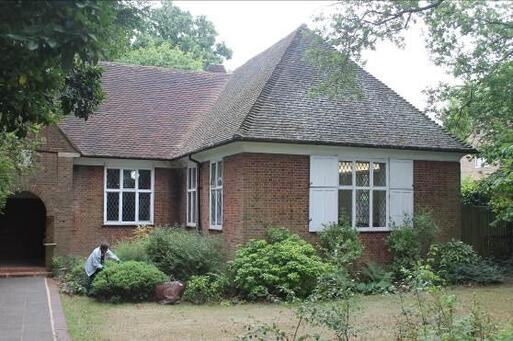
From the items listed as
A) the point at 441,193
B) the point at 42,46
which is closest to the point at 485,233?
the point at 441,193

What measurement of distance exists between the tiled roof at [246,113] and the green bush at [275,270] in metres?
2.79

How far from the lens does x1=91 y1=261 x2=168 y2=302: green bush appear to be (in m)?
13.6

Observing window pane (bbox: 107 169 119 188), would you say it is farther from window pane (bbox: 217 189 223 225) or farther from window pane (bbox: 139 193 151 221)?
window pane (bbox: 217 189 223 225)

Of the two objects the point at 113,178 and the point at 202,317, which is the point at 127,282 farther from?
the point at 113,178

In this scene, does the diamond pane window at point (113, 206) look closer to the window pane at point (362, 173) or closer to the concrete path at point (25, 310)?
the concrete path at point (25, 310)

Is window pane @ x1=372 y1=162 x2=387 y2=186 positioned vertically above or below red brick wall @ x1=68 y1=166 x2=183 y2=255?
above

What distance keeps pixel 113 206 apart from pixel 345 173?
8.14m

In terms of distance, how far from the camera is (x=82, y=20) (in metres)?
4.43

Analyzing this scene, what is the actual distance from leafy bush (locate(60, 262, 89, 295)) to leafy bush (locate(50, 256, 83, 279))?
111 cm

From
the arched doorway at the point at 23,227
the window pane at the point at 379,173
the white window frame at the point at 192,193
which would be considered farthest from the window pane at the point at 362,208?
the arched doorway at the point at 23,227

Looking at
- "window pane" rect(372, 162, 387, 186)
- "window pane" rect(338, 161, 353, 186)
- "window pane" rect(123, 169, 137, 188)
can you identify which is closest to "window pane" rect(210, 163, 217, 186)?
"window pane" rect(123, 169, 137, 188)

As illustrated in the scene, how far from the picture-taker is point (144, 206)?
2055 cm

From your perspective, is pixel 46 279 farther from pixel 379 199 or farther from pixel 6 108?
pixel 6 108

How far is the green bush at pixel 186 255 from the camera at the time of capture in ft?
49.1
